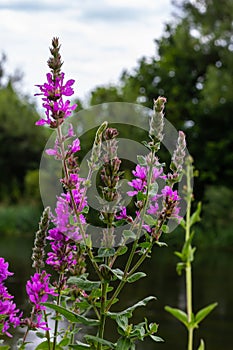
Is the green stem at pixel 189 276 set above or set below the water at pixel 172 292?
below

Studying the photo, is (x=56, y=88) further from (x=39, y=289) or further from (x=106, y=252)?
(x=39, y=289)

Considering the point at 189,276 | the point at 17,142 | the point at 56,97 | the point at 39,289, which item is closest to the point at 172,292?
the point at 39,289

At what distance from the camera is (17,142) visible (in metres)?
23.6

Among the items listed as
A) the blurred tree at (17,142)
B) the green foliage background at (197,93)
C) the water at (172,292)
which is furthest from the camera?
the blurred tree at (17,142)

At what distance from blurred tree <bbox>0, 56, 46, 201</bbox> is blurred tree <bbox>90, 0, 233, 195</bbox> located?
12.4 feet

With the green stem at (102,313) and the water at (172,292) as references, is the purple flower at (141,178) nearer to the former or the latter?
the green stem at (102,313)

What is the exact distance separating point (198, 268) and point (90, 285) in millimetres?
10317

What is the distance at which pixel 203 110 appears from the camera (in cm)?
1923

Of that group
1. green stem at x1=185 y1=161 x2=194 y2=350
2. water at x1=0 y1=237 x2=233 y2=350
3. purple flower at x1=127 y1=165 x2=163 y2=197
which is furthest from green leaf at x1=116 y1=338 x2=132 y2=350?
water at x1=0 y1=237 x2=233 y2=350

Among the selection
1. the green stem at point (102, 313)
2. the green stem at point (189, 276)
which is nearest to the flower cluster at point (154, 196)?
the green stem at point (102, 313)

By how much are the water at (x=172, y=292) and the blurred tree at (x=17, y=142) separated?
31.4 ft

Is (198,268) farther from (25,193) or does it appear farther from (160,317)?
(25,193)

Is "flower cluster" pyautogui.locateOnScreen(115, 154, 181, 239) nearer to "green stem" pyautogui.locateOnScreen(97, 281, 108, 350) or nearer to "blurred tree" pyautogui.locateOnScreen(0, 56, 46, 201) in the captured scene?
"green stem" pyautogui.locateOnScreen(97, 281, 108, 350)

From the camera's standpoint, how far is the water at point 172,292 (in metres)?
6.57
